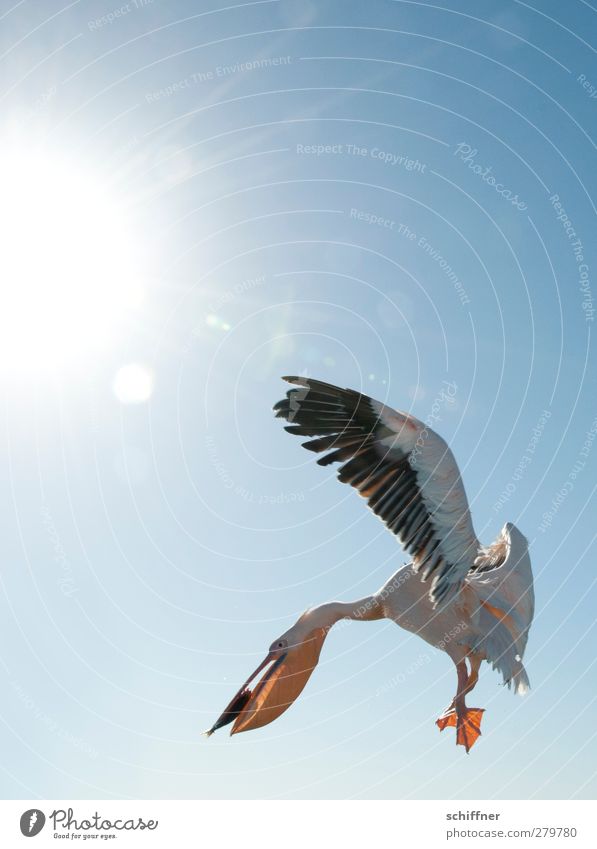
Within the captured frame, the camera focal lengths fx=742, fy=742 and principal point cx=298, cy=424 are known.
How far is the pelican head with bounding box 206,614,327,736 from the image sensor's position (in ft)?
34.4

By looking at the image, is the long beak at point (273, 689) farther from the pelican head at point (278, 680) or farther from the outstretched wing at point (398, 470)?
the outstretched wing at point (398, 470)

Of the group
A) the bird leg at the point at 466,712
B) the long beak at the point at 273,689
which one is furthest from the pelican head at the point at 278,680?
the bird leg at the point at 466,712

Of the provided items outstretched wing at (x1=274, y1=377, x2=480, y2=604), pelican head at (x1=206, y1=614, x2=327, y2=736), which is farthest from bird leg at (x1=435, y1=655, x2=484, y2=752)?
pelican head at (x1=206, y1=614, x2=327, y2=736)

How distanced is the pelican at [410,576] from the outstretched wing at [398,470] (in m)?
0.01

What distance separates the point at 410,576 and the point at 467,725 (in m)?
Result: 2.28

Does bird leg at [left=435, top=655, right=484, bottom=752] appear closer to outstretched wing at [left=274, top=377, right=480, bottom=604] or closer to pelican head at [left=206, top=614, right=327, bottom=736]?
outstretched wing at [left=274, top=377, right=480, bottom=604]

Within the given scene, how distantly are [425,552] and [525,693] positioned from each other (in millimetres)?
2685

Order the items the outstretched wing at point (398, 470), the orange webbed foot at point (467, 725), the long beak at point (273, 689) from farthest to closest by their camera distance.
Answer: the orange webbed foot at point (467, 725) < the long beak at point (273, 689) < the outstretched wing at point (398, 470)

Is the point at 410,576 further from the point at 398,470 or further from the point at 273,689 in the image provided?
the point at 273,689

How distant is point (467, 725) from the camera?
426 inches

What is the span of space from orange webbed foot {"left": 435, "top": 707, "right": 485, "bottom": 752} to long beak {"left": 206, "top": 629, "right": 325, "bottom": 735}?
2.21 meters

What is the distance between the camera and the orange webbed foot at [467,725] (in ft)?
35.1

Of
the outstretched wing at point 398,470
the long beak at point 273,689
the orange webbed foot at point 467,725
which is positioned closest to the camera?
the outstretched wing at point 398,470

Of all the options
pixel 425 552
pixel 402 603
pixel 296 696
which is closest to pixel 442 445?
pixel 425 552
